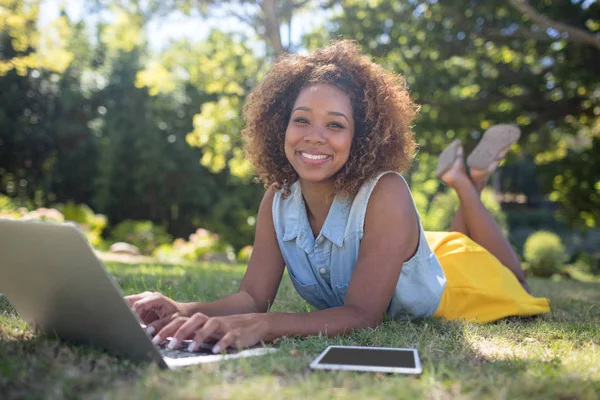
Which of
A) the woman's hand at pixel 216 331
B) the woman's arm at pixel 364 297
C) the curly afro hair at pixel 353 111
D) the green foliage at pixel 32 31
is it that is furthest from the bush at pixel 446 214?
the woman's hand at pixel 216 331

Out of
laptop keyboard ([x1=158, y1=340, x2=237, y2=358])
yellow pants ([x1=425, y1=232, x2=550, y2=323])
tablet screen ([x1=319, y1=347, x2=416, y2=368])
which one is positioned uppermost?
tablet screen ([x1=319, y1=347, x2=416, y2=368])

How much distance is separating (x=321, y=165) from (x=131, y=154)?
16.3 meters

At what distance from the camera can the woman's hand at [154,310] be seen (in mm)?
2223

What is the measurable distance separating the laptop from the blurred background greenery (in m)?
6.07

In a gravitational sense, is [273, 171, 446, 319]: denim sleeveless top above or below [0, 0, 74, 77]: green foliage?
below

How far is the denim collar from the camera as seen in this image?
273 centimetres

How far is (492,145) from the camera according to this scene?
468 cm

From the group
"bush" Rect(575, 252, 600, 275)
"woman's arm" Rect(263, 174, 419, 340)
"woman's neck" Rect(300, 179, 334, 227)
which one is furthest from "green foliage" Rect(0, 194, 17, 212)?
"bush" Rect(575, 252, 600, 275)

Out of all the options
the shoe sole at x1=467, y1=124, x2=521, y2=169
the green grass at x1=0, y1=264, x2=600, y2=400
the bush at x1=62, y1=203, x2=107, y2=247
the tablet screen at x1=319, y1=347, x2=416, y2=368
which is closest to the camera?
the green grass at x1=0, y1=264, x2=600, y2=400

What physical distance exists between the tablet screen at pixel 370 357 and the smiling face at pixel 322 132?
3.33ft

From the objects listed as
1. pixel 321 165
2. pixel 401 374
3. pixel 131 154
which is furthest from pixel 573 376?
pixel 131 154

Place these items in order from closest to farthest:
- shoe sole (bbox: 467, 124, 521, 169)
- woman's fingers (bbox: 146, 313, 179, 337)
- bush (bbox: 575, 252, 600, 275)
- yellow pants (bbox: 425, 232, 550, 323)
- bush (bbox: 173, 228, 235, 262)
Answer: woman's fingers (bbox: 146, 313, 179, 337) < yellow pants (bbox: 425, 232, 550, 323) < shoe sole (bbox: 467, 124, 521, 169) < bush (bbox: 173, 228, 235, 262) < bush (bbox: 575, 252, 600, 275)

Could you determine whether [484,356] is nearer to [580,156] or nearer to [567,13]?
[567,13]

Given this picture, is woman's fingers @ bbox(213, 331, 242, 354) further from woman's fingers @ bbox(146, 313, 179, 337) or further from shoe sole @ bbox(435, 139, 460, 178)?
shoe sole @ bbox(435, 139, 460, 178)
